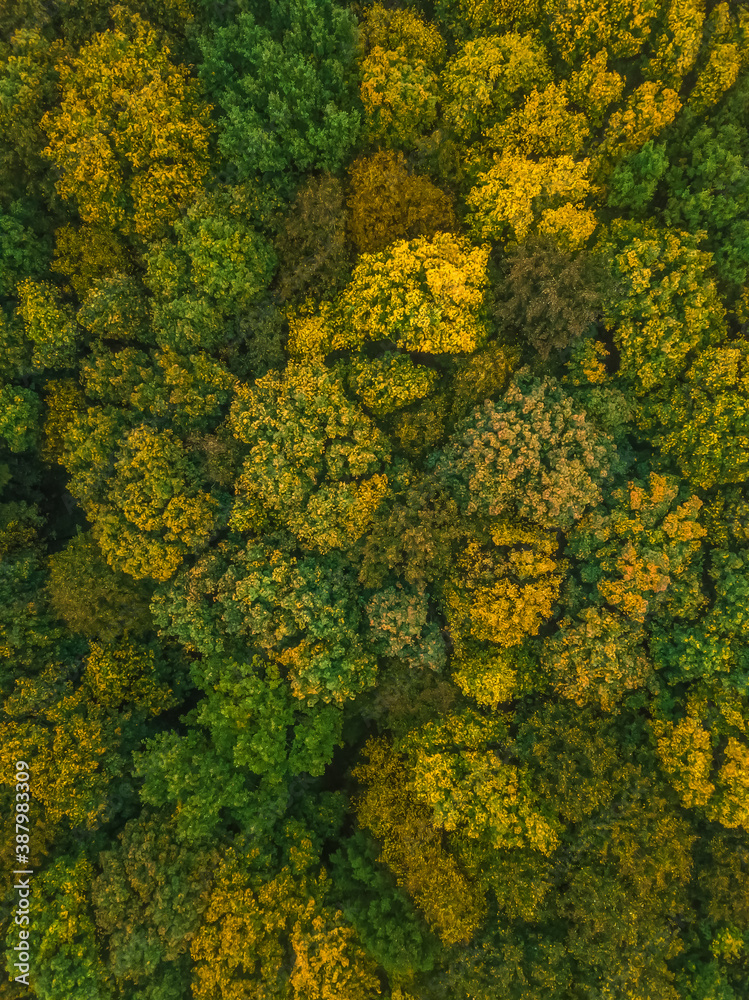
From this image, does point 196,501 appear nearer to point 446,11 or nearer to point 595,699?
point 595,699

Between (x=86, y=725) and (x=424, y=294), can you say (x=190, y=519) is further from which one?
(x=424, y=294)

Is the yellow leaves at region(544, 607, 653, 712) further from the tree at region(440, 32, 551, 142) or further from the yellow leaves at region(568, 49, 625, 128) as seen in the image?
the tree at region(440, 32, 551, 142)

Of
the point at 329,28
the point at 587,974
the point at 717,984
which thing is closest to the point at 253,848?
the point at 587,974

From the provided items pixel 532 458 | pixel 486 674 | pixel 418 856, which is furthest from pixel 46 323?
pixel 418 856

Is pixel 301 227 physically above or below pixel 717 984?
above

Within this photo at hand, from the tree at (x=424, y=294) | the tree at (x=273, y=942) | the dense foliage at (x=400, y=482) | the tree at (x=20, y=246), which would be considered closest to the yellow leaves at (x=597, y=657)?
the dense foliage at (x=400, y=482)

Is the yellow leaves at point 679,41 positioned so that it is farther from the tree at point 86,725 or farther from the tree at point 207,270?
the tree at point 86,725
